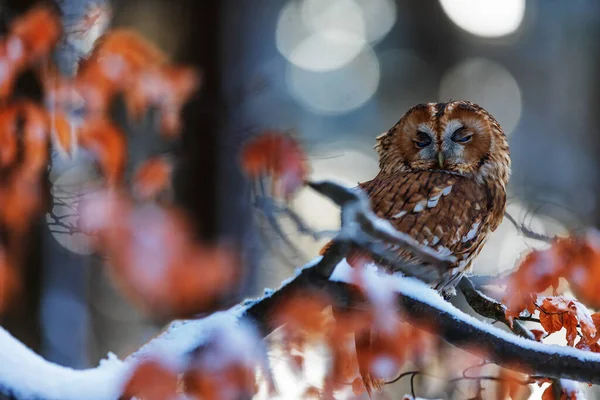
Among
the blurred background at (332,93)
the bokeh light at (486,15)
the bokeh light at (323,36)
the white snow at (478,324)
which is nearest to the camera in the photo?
the white snow at (478,324)

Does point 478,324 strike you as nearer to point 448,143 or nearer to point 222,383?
point 222,383

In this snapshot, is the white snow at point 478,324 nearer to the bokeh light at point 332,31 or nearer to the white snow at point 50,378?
the white snow at point 50,378

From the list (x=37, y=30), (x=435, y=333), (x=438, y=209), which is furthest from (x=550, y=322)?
(x=37, y=30)

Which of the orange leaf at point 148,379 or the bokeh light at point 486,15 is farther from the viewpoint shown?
the bokeh light at point 486,15

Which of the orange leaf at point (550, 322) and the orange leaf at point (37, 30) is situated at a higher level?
the orange leaf at point (37, 30)

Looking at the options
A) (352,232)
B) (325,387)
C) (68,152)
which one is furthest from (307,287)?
(68,152)

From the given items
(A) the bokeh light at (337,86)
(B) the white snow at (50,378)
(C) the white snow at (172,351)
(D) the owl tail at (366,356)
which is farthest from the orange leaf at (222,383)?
(A) the bokeh light at (337,86)
